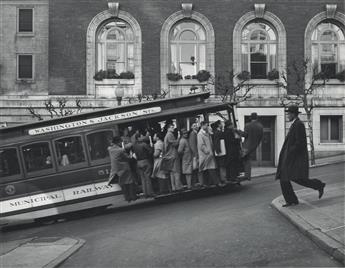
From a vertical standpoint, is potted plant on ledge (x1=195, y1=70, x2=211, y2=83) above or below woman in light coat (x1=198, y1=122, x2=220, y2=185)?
above

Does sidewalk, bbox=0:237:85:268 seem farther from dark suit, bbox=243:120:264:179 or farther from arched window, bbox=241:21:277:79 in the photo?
arched window, bbox=241:21:277:79

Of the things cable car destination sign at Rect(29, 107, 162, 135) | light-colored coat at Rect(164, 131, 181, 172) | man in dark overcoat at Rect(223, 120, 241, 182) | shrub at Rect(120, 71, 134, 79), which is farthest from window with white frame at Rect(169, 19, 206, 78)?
light-colored coat at Rect(164, 131, 181, 172)

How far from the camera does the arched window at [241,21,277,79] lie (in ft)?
95.6

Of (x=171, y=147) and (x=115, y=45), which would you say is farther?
(x=115, y=45)

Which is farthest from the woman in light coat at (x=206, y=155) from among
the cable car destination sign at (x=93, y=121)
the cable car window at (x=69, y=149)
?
the cable car window at (x=69, y=149)

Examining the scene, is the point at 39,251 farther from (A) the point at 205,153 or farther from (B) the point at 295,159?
(A) the point at 205,153

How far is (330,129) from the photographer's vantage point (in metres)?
28.9

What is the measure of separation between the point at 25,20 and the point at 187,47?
30.3ft

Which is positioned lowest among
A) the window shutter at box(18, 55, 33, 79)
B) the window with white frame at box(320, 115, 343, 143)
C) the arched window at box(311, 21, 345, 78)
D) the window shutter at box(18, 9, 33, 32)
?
the window with white frame at box(320, 115, 343, 143)

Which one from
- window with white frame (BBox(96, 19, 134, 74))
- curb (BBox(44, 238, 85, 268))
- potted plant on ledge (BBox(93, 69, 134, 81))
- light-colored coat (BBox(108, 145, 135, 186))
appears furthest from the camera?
window with white frame (BBox(96, 19, 134, 74))

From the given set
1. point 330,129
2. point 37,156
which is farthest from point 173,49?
point 37,156

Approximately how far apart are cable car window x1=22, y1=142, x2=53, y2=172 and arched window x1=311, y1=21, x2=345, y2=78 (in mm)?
19451

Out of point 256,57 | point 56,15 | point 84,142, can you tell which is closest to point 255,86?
point 256,57

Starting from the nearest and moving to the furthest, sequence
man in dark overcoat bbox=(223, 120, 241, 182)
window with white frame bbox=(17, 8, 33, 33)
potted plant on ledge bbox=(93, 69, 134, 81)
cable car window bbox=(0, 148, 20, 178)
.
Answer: cable car window bbox=(0, 148, 20, 178) → man in dark overcoat bbox=(223, 120, 241, 182) → potted plant on ledge bbox=(93, 69, 134, 81) → window with white frame bbox=(17, 8, 33, 33)
